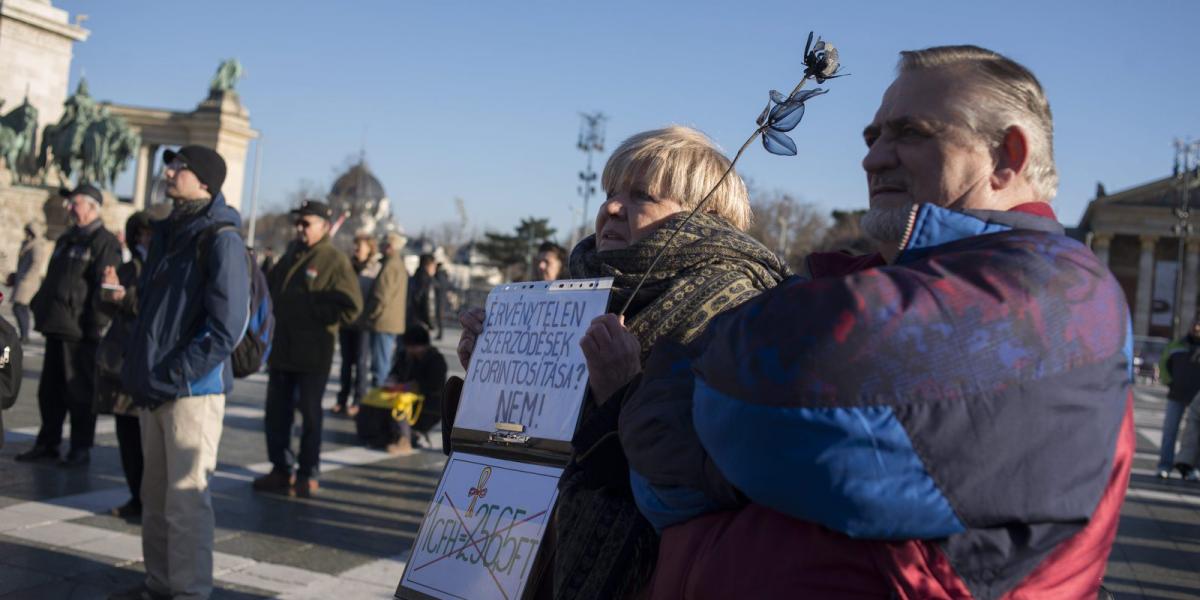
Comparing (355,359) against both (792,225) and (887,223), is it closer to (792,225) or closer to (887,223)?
(887,223)

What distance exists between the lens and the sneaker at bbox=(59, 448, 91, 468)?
7.89 m

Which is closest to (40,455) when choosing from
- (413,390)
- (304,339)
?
(304,339)

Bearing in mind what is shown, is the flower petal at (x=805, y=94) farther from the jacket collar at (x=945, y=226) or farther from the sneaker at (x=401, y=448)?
the sneaker at (x=401, y=448)

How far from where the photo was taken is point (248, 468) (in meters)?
8.66

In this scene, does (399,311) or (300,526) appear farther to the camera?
(399,311)

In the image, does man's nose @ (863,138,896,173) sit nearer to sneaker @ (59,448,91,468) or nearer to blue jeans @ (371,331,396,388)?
sneaker @ (59,448,91,468)

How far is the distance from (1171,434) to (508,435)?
A: 469 inches

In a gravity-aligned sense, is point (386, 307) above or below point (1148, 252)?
below

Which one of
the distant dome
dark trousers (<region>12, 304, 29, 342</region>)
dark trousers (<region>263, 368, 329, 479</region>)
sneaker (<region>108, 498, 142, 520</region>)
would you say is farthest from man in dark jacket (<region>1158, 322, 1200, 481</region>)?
the distant dome

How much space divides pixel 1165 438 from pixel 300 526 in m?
10.1

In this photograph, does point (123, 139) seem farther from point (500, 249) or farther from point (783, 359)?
point (783, 359)

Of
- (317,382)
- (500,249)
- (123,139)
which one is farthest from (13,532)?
(500,249)

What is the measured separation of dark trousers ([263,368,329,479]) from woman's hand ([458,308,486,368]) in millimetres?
4965

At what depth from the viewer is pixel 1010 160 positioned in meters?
1.79
